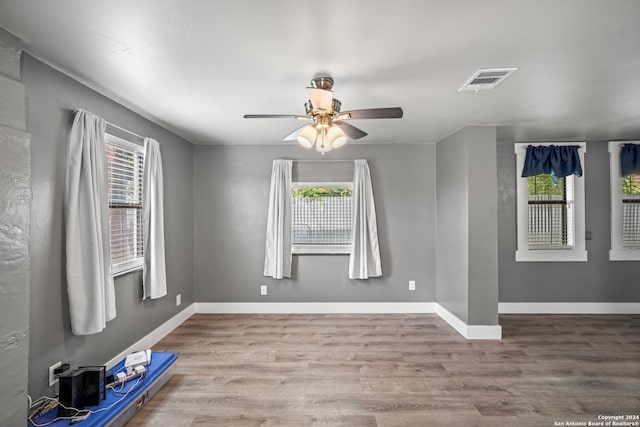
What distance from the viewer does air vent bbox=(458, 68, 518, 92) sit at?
7.48ft

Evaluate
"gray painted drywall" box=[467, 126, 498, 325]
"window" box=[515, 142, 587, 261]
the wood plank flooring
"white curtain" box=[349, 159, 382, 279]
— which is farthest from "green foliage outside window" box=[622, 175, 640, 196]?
"white curtain" box=[349, 159, 382, 279]

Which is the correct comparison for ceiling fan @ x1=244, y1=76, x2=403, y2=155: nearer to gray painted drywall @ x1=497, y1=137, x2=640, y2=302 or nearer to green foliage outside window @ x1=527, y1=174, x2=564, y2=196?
gray painted drywall @ x1=497, y1=137, x2=640, y2=302

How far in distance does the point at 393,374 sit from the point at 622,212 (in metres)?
4.20

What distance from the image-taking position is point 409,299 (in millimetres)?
4633

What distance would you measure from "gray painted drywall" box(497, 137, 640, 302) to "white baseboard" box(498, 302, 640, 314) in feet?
0.18

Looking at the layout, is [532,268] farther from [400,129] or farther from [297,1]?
[297,1]

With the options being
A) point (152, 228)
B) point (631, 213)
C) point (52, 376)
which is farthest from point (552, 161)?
point (52, 376)

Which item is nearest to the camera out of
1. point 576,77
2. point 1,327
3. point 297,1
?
point 297,1

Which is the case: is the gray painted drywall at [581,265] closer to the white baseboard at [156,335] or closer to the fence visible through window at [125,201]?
the white baseboard at [156,335]

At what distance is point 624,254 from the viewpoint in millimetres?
4488

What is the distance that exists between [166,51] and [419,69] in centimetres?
167

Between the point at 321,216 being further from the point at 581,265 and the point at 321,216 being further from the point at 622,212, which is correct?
the point at 622,212

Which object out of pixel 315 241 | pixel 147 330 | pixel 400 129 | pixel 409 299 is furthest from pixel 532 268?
pixel 147 330

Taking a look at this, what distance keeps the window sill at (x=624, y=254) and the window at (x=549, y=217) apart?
15.1 inches
